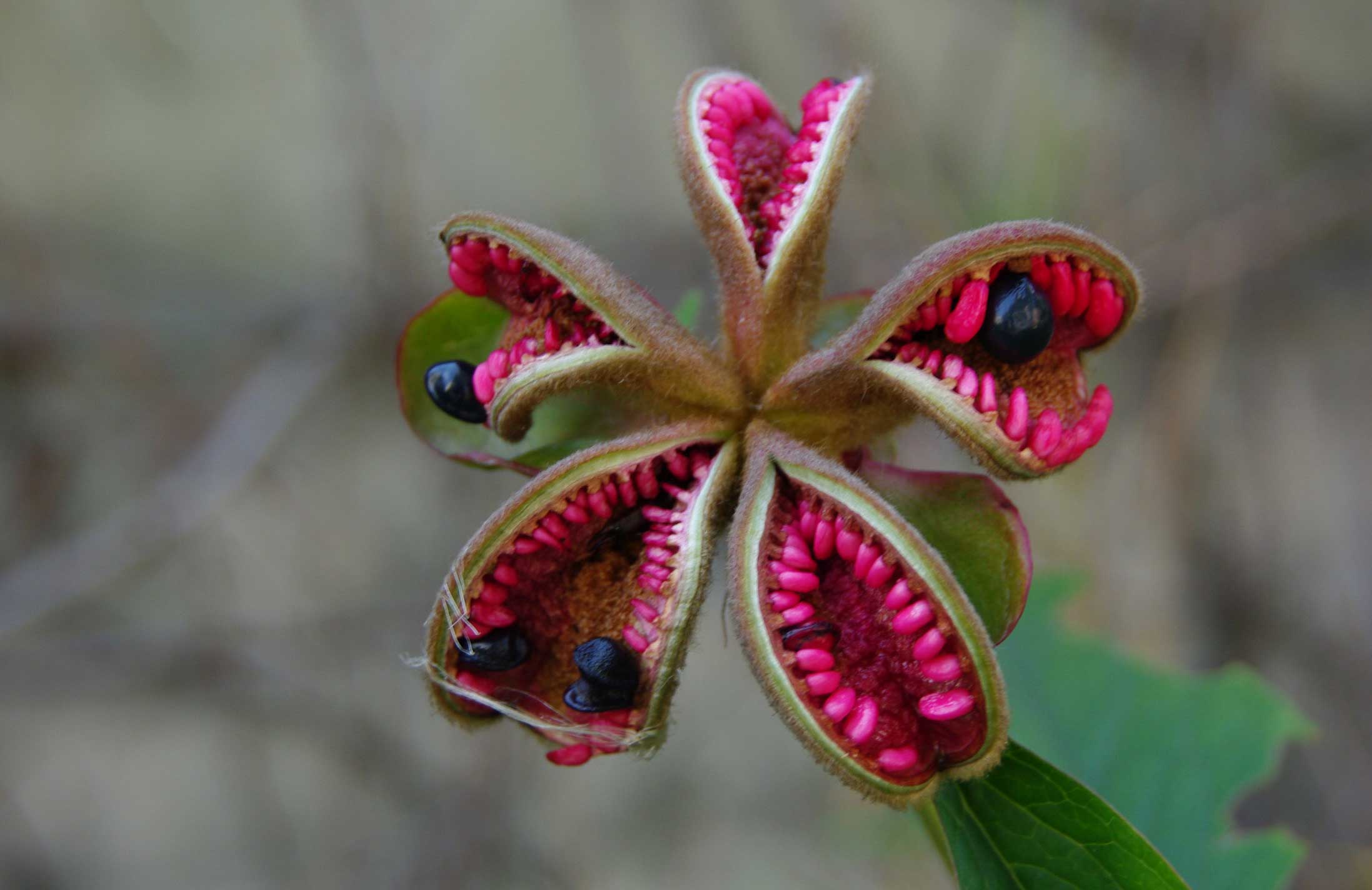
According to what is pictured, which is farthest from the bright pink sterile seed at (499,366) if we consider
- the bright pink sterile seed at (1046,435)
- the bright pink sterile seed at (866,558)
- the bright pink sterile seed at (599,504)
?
the bright pink sterile seed at (1046,435)

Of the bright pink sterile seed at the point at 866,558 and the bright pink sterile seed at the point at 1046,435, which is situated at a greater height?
the bright pink sterile seed at the point at 1046,435

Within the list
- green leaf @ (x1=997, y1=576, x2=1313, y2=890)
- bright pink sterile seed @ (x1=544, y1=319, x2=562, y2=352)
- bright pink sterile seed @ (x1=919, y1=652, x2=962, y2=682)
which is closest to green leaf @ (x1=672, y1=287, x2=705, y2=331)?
bright pink sterile seed @ (x1=544, y1=319, x2=562, y2=352)

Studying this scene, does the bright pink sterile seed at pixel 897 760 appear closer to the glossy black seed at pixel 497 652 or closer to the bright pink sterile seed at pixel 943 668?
the bright pink sterile seed at pixel 943 668

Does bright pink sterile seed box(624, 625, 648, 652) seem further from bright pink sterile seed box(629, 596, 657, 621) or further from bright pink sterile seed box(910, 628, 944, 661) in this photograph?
bright pink sterile seed box(910, 628, 944, 661)

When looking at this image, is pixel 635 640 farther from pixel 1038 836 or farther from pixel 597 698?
pixel 1038 836

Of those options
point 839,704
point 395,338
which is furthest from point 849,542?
point 395,338

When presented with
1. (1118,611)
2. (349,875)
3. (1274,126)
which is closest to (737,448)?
(1118,611)

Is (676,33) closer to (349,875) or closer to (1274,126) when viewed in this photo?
(1274,126)
